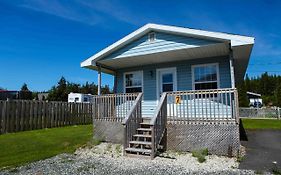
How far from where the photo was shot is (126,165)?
593 centimetres

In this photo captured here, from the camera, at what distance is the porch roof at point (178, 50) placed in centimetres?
792

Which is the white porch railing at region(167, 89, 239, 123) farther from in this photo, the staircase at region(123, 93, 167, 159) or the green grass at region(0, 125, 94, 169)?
the green grass at region(0, 125, 94, 169)

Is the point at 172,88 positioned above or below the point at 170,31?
below

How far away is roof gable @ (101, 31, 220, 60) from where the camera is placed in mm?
8734

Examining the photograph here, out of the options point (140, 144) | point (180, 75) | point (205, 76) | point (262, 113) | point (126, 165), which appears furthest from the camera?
point (262, 113)

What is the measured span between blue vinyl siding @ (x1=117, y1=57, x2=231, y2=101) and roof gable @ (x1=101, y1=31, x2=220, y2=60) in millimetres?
1538

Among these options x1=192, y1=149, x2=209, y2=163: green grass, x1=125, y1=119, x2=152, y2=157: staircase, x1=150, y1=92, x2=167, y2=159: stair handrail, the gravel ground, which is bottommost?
the gravel ground

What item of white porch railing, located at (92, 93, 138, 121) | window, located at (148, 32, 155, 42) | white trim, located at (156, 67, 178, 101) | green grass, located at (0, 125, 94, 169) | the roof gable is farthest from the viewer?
white trim, located at (156, 67, 178, 101)

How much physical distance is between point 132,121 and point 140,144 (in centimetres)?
92

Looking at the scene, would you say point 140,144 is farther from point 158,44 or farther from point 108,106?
point 158,44

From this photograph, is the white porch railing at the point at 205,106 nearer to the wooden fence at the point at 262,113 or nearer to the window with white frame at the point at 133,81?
the window with white frame at the point at 133,81

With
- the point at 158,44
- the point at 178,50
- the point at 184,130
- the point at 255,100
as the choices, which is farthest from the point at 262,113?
the point at 255,100

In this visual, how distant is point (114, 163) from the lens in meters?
6.14

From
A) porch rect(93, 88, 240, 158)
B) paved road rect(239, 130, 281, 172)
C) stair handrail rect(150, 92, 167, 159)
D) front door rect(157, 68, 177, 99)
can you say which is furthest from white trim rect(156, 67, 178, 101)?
paved road rect(239, 130, 281, 172)
